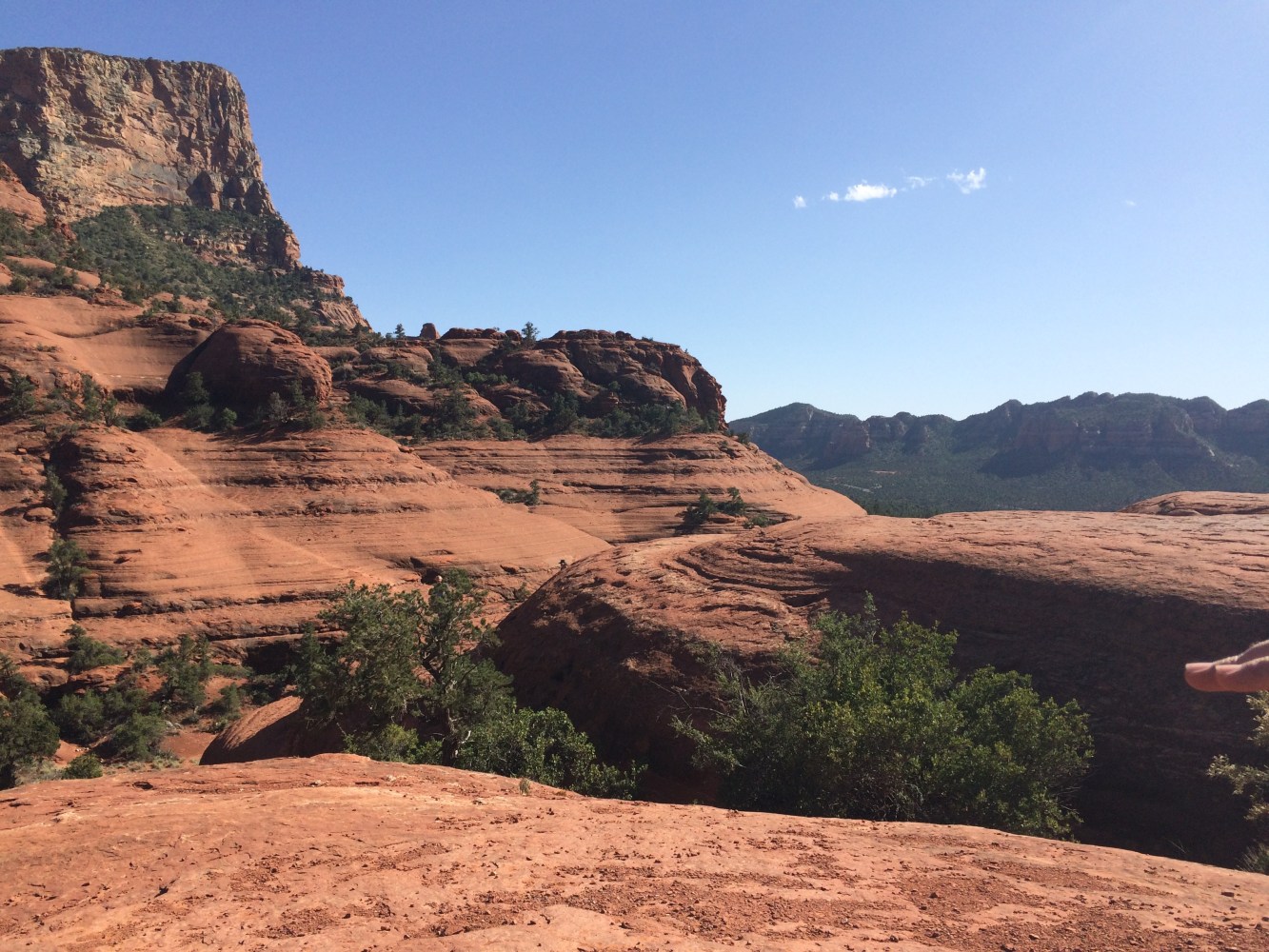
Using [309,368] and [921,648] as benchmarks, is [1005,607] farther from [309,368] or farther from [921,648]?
[309,368]

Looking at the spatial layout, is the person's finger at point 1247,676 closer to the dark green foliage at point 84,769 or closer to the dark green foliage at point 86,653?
the dark green foliage at point 84,769

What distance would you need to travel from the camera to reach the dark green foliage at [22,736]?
55.3 feet

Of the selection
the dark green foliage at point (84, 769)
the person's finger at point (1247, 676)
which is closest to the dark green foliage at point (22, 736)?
the dark green foliage at point (84, 769)

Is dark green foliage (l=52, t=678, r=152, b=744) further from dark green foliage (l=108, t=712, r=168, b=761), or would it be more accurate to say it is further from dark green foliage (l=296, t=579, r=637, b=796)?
dark green foliage (l=296, t=579, r=637, b=796)

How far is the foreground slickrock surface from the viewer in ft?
15.6

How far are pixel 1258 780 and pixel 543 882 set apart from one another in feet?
35.2

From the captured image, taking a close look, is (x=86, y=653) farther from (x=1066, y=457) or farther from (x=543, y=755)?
(x=1066, y=457)

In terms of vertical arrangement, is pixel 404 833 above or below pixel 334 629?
above

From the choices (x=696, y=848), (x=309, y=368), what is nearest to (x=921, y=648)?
(x=696, y=848)

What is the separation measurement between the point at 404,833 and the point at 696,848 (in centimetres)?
316

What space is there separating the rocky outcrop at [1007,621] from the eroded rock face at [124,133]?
8088 centimetres

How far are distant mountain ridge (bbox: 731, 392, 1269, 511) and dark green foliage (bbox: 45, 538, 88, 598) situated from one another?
52687mm

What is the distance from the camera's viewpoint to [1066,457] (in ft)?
333

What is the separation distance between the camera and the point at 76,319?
3697 centimetres
